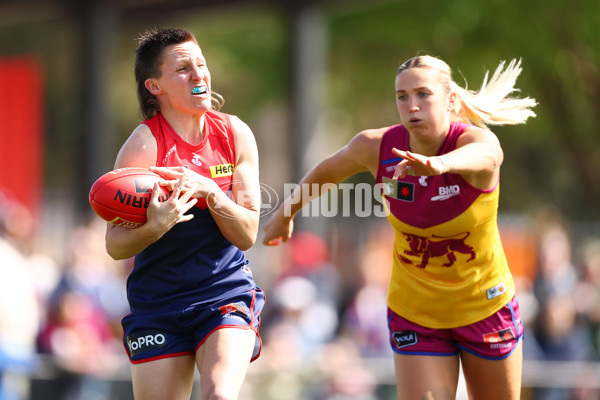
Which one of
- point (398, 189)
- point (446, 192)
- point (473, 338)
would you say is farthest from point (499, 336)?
point (398, 189)

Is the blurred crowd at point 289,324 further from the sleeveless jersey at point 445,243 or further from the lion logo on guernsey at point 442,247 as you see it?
the lion logo on guernsey at point 442,247

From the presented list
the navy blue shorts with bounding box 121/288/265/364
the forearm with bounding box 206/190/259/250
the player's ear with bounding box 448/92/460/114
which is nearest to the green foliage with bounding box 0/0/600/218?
the player's ear with bounding box 448/92/460/114

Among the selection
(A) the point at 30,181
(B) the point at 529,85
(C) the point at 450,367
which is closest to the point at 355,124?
(B) the point at 529,85

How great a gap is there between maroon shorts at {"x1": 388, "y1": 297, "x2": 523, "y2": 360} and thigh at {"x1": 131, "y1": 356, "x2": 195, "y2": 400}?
1275mm

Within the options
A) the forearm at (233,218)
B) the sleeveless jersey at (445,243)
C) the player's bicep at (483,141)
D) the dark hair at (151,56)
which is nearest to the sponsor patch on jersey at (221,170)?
the forearm at (233,218)

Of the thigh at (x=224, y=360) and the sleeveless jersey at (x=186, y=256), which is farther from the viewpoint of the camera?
the sleeveless jersey at (x=186, y=256)

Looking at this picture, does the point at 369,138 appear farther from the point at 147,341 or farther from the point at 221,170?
the point at 147,341

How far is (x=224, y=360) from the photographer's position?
4.55 metres

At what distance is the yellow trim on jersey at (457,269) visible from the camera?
503cm

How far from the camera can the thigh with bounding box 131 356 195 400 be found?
4.64 meters

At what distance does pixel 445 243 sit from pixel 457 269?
0.16m

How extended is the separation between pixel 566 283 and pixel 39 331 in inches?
236

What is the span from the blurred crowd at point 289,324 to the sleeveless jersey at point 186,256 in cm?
460

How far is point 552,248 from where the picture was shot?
1068cm
